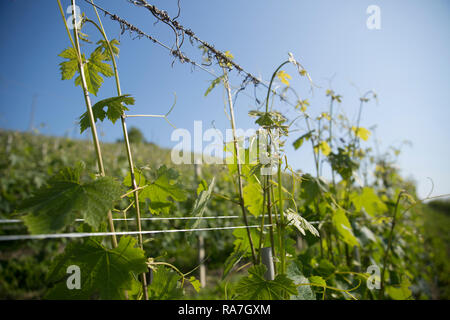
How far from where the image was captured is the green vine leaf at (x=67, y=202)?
0.63 metres

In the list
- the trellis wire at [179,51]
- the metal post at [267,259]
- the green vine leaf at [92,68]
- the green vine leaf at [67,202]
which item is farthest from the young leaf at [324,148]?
the green vine leaf at [67,202]

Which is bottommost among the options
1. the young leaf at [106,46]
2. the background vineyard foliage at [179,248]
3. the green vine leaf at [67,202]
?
the background vineyard foliage at [179,248]

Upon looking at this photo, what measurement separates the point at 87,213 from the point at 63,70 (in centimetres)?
66

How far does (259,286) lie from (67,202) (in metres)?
0.74

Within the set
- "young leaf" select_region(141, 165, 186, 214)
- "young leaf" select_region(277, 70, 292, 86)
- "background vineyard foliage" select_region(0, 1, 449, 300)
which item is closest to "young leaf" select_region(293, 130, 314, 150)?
"background vineyard foliage" select_region(0, 1, 449, 300)

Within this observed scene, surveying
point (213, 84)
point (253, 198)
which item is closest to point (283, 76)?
point (213, 84)

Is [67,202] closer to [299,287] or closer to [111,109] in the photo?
[111,109]

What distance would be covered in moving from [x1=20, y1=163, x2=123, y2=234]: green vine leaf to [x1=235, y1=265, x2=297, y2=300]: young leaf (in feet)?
1.91

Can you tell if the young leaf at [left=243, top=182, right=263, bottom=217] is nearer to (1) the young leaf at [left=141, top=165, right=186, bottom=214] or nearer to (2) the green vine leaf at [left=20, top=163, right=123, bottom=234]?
(1) the young leaf at [left=141, top=165, right=186, bottom=214]

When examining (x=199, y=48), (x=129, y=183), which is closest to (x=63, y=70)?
(x=129, y=183)

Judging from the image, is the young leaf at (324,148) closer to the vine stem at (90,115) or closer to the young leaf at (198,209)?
the young leaf at (198,209)

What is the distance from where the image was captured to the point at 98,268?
78 centimetres

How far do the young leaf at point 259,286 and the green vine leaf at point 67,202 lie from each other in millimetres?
583

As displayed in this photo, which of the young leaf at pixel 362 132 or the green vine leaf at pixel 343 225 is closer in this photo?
the green vine leaf at pixel 343 225
